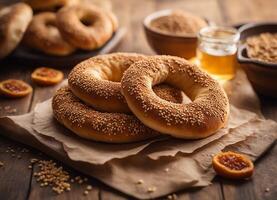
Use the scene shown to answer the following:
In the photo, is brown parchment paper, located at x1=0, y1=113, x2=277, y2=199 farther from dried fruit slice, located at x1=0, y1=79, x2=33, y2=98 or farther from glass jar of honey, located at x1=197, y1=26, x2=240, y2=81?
glass jar of honey, located at x1=197, y1=26, x2=240, y2=81

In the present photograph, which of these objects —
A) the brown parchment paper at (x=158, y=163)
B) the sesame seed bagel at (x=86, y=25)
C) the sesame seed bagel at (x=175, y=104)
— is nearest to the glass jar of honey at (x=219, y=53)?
the sesame seed bagel at (x=175, y=104)

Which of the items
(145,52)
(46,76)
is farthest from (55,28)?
(145,52)

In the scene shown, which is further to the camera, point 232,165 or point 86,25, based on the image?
point 86,25

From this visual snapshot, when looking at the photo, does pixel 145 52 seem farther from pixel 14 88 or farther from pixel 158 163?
pixel 158 163

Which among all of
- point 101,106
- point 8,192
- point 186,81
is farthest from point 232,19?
point 8,192

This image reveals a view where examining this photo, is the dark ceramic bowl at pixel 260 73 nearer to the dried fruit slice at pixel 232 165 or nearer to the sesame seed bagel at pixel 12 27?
the dried fruit slice at pixel 232 165

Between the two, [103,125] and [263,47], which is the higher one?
[263,47]

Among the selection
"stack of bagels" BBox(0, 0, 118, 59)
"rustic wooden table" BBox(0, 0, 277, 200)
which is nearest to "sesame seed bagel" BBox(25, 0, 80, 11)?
"stack of bagels" BBox(0, 0, 118, 59)
